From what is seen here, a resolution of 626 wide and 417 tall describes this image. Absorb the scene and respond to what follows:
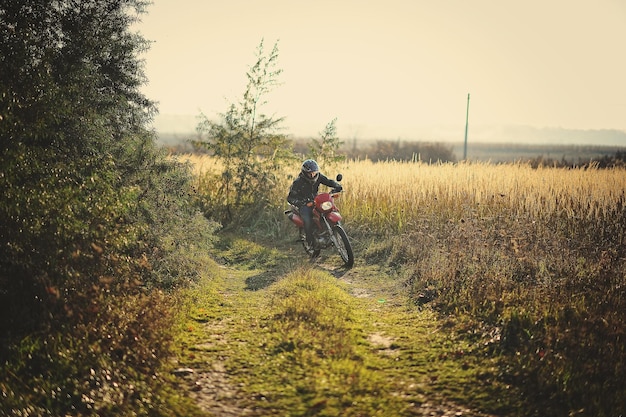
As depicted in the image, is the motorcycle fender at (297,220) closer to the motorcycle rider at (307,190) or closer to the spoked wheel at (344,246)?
the motorcycle rider at (307,190)

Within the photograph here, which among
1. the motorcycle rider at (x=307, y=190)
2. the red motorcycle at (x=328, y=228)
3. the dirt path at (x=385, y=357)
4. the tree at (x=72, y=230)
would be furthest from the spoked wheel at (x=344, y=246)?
the tree at (x=72, y=230)

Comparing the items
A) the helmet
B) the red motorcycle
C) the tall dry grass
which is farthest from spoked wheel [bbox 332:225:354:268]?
the helmet

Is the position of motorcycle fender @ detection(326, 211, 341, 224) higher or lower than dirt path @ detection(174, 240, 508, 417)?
higher

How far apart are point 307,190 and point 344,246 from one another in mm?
1447

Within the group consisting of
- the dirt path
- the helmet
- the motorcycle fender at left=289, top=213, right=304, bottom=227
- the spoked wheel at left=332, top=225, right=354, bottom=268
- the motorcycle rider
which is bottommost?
the dirt path

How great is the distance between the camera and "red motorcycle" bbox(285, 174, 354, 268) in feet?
37.4

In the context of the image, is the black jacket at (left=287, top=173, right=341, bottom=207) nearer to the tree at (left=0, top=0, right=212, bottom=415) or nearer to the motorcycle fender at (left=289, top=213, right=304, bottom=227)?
the motorcycle fender at (left=289, top=213, right=304, bottom=227)

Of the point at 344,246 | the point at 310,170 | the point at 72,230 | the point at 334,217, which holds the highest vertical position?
the point at 310,170

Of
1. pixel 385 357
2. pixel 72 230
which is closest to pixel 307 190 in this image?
pixel 385 357

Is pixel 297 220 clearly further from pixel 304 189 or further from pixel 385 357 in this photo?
pixel 385 357

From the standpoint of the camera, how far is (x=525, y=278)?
8.53 metres

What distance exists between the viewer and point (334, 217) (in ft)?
37.4

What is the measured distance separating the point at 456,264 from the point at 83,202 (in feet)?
18.9

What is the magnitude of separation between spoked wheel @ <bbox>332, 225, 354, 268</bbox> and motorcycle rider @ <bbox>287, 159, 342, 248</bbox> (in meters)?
0.57
